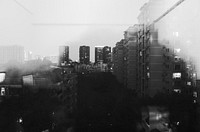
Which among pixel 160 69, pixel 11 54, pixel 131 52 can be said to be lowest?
pixel 160 69

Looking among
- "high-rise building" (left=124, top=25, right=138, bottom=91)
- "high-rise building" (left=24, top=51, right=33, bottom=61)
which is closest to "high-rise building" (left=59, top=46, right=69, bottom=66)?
"high-rise building" (left=24, top=51, right=33, bottom=61)

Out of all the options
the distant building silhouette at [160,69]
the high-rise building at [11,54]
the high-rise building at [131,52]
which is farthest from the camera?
the high-rise building at [131,52]

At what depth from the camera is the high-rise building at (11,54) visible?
5301 mm

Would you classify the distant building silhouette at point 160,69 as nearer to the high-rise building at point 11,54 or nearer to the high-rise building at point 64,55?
the high-rise building at point 64,55

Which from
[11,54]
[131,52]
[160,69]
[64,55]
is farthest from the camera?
[131,52]

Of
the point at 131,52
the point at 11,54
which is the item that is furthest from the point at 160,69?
the point at 11,54

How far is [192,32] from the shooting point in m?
9.55

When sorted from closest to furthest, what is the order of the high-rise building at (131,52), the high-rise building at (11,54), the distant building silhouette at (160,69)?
the high-rise building at (11,54) → the distant building silhouette at (160,69) → the high-rise building at (131,52)

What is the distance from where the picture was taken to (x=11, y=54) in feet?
18.4

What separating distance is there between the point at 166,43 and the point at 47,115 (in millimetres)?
6008

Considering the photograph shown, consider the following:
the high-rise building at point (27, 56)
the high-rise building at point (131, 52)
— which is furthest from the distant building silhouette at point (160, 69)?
the high-rise building at point (27, 56)

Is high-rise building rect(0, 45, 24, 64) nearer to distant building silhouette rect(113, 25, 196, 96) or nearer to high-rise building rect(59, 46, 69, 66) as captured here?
high-rise building rect(59, 46, 69, 66)

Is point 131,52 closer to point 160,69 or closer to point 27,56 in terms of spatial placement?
point 160,69

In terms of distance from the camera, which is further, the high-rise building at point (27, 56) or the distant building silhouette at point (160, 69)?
the distant building silhouette at point (160, 69)
